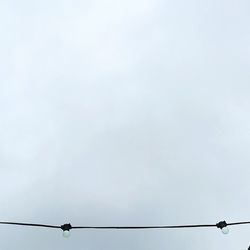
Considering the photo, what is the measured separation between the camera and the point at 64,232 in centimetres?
1777

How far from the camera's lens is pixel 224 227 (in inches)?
719

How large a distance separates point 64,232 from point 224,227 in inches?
248
